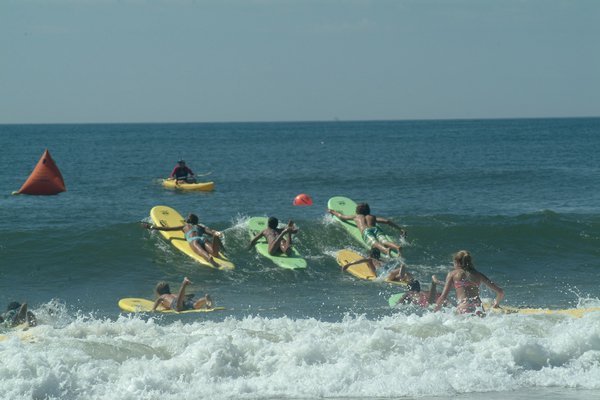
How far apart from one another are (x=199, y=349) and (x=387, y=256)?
852 cm

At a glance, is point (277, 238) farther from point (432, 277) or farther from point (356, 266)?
point (432, 277)

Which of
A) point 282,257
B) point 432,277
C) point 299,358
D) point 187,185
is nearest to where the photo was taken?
point 299,358

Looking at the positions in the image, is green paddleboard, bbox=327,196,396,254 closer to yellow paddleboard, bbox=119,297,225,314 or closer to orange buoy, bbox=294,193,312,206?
orange buoy, bbox=294,193,312,206

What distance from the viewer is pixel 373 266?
1669cm

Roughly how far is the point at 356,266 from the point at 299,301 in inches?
95.0

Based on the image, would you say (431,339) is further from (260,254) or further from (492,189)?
(492,189)

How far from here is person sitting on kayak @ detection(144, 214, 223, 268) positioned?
17.8 metres

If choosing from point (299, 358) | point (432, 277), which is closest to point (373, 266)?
point (432, 277)

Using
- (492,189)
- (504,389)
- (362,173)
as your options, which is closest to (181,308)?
(504,389)

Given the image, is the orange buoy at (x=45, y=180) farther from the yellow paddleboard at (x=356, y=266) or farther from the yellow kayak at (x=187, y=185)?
the yellow kayak at (x=187, y=185)

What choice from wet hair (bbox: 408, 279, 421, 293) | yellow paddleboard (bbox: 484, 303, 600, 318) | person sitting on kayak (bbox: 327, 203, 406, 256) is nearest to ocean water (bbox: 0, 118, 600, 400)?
yellow paddleboard (bbox: 484, 303, 600, 318)

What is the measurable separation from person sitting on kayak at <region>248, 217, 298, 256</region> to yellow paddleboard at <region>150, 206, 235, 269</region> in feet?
2.99

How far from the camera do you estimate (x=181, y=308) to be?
13.5m

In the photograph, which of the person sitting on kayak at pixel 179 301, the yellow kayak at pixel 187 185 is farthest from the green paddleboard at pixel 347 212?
the yellow kayak at pixel 187 185
